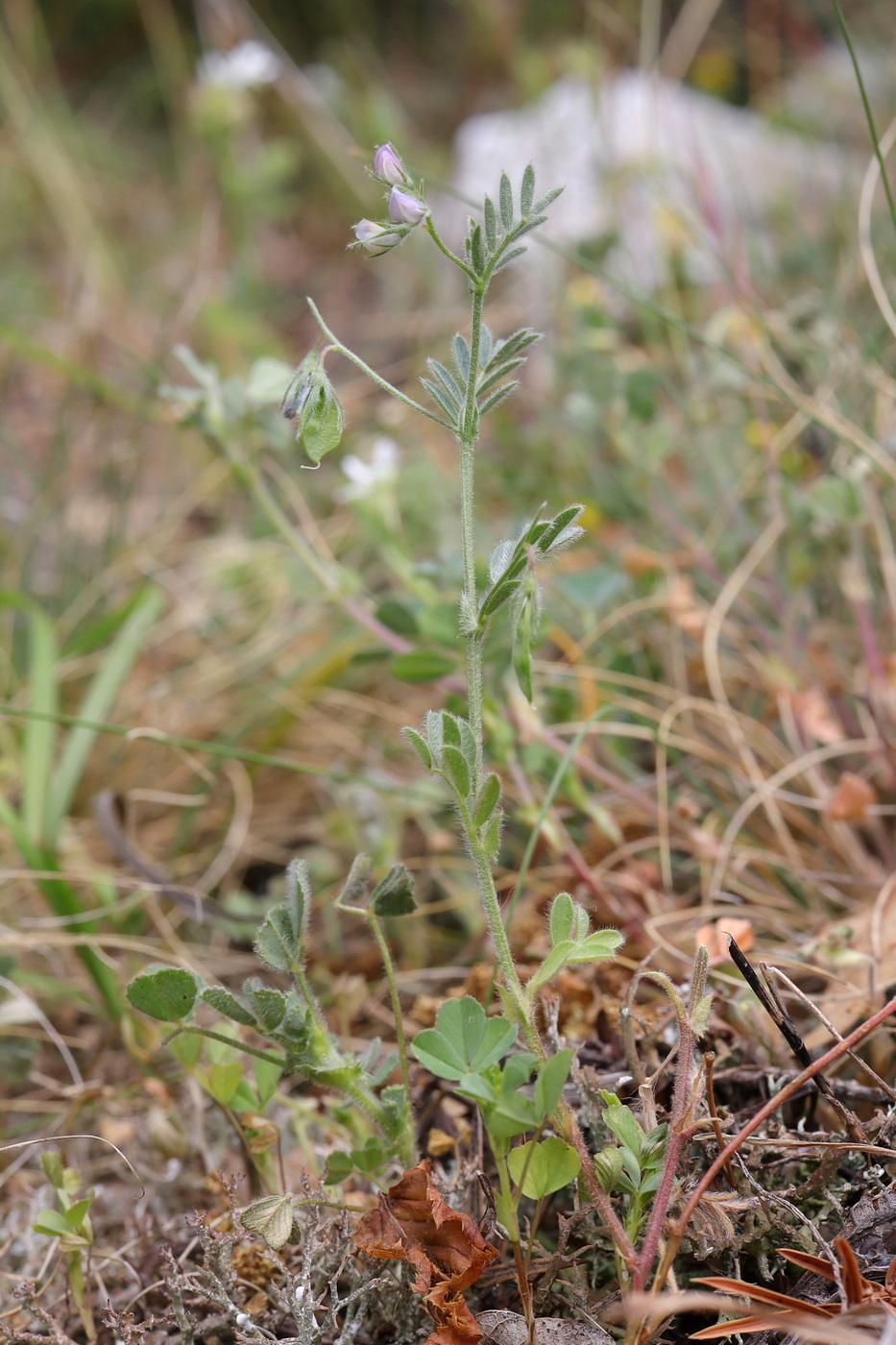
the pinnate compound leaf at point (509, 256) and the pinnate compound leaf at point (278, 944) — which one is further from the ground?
the pinnate compound leaf at point (509, 256)

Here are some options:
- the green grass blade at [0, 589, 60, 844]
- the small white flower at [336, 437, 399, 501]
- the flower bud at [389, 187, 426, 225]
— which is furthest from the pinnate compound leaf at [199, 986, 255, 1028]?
the small white flower at [336, 437, 399, 501]

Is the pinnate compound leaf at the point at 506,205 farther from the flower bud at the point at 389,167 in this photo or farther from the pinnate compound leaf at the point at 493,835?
the pinnate compound leaf at the point at 493,835

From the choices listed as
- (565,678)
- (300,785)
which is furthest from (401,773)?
(565,678)

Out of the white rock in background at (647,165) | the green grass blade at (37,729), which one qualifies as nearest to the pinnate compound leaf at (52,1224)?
the green grass blade at (37,729)

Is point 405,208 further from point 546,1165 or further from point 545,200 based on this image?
point 546,1165

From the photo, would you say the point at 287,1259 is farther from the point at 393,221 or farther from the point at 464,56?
the point at 464,56

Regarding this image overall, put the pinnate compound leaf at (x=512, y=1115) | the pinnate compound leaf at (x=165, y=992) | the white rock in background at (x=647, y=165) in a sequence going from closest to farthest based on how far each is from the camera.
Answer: the pinnate compound leaf at (x=512, y=1115), the pinnate compound leaf at (x=165, y=992), the white rock in background at (x=647, y=165)
